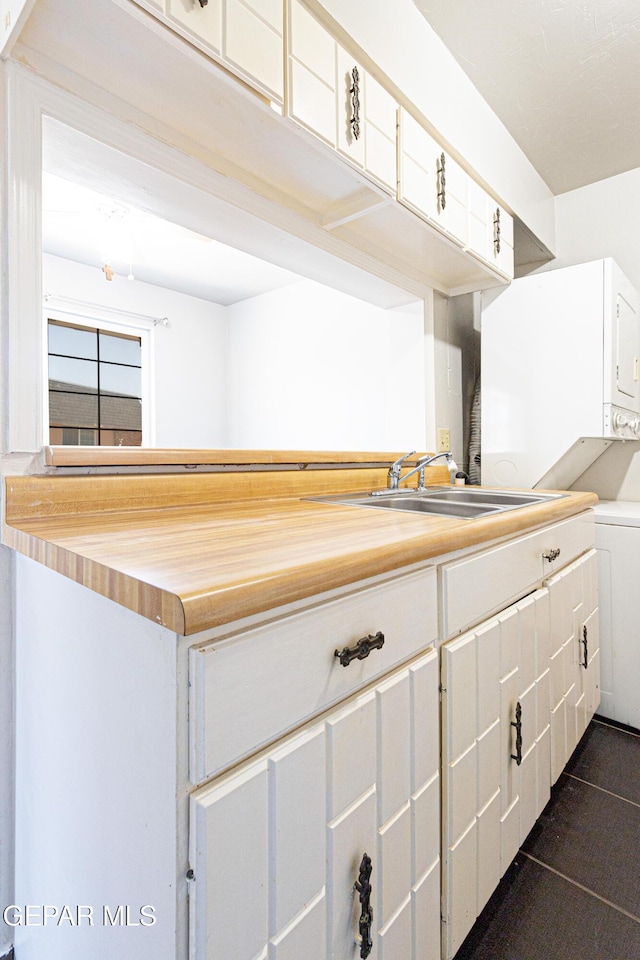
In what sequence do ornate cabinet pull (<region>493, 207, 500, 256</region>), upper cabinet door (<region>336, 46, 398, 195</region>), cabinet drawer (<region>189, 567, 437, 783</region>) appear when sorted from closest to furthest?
cabinet drawer (<region>189, 567, 437, 783</region>) → upper cabinet door (<region>336, 46, 398, 195</region>) → ornate cabinet pull (<region>493, 207, 500, 256</region>)

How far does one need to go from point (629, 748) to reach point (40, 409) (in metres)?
2.12

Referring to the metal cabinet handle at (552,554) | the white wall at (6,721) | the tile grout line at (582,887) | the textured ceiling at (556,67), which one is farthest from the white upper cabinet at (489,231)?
the tile grout line at (582,887)

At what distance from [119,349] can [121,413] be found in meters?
0.53

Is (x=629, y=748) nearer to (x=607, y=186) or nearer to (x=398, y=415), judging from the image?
(x=398, y=415)

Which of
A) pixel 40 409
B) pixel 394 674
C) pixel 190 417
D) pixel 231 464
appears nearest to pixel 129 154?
pixel 40 409

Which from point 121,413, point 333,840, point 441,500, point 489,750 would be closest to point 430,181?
point 441,500

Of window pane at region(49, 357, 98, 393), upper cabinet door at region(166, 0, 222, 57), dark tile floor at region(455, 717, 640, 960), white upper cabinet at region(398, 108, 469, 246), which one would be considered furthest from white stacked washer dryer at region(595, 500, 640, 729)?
window pane at region(49, 357, 98, 393)

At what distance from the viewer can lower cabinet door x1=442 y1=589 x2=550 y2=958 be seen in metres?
0.91

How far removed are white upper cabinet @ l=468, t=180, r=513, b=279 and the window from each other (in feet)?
9.57

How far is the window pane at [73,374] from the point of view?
12.4 feet

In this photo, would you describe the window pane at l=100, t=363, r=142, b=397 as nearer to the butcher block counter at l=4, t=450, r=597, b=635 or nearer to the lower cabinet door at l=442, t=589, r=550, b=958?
the butcher block counter at l=4, t=450, r=597, b=635

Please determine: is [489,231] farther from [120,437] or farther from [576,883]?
[120,437]

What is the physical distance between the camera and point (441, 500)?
5.08ft

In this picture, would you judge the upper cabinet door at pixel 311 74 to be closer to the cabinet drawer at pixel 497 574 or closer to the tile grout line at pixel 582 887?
the cabinet drawer at pixel 497 574
